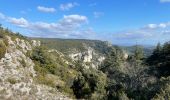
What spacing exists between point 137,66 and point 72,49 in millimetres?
129793

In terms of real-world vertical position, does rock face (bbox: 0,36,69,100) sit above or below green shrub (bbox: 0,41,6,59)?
below

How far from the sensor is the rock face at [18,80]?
43.5 meters

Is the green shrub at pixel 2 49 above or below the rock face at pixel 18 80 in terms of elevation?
above

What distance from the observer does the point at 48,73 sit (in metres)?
71.2

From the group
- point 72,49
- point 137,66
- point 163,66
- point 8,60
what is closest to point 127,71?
point 137,66

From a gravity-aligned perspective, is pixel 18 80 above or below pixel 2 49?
below

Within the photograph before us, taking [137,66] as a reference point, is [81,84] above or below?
below

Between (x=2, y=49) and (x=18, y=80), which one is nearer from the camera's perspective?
(x=18, y=80)

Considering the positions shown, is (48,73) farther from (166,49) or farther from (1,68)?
(166,49)

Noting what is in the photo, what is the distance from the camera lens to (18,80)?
4825 centimetres

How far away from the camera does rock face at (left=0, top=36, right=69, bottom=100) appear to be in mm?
43469

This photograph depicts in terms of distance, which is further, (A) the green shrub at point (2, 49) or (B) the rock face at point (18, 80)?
(A) the green shrub at point (2, 49)

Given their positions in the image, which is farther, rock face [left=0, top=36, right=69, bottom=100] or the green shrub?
the green shrub

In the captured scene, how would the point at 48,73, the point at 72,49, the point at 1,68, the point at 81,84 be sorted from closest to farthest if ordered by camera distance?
the point at 1,68
the point at 81,84
the point at 48,73
the point at 72,49
